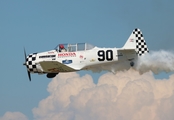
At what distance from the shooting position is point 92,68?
5834cm

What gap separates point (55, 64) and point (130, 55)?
4.78m

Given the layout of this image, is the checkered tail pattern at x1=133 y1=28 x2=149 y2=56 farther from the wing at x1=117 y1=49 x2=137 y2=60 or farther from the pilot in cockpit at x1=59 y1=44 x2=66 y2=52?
the pilot in cockpit at x1=59 y1=44 x2=66 y2=52

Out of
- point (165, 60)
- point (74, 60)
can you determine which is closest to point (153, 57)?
point (165, 60)

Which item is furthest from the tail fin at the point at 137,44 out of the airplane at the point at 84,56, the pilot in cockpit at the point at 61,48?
the pilot in cockpit at the point at 61,48

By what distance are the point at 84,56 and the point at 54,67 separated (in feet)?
6.72

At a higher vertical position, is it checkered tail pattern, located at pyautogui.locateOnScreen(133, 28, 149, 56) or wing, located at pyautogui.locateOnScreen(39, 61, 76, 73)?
checkered tail pattern, located at pyautogui.locateOnScreen(133, 28, 149, 56)

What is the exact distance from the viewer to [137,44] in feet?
188

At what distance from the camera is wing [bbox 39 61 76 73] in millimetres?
56875

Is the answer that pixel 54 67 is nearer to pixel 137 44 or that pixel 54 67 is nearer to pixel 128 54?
pixel 128 54

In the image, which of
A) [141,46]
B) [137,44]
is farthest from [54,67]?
[141,46]

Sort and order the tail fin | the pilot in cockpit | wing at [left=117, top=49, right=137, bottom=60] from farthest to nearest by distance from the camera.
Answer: the pilot in cockpit, the tail fin, wing at [left=117, top=49, right=137, bottom=60]

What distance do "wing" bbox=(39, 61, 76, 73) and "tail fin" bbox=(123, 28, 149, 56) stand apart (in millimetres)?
4013

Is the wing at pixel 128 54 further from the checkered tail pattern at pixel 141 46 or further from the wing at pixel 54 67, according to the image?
the wing at pixel 54 67

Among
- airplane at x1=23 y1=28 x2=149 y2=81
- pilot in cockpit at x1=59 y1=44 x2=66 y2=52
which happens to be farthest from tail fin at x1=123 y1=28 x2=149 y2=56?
pilot in cockpit at x1=59 y1=44 x2=66 y2=52
